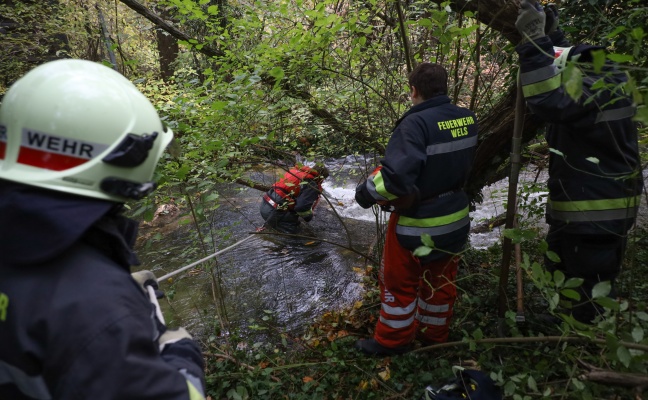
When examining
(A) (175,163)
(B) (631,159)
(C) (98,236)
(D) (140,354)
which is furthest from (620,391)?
(A) (175,163)

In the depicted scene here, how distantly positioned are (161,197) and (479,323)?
109 inches

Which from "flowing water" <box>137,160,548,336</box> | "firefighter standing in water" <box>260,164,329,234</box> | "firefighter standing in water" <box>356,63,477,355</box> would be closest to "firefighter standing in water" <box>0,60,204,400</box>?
"firefighter standing in water" <box>356,63,477,355</box>

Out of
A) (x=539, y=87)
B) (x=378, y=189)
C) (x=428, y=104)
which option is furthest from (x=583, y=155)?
(x=378, y=189)

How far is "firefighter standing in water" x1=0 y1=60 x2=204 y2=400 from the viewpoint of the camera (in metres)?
0.95

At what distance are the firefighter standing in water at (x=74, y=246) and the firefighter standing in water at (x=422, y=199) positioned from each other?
1.74 m

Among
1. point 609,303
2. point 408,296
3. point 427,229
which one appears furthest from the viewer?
point 408,296

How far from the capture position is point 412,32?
14.4 feet

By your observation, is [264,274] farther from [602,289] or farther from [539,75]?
[602,289]

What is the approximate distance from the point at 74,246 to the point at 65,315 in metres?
0.19

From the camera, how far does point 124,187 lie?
1169 millimetres

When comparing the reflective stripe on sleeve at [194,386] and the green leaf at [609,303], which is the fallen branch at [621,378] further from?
the reflective stripe on sleeve at [194,386]

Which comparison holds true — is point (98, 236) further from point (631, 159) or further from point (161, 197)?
point (631, 159)

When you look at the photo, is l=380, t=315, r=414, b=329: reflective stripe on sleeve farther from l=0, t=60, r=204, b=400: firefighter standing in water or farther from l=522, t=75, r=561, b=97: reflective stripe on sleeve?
l=0, t=60, r=204, b=400: firefighter standing in water

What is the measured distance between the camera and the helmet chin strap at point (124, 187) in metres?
1.14
